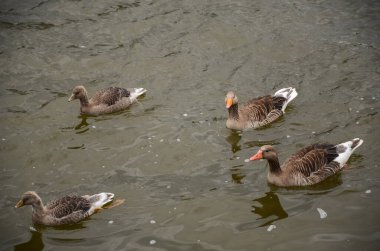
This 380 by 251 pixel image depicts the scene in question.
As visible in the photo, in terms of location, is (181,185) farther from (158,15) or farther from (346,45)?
(158,15)

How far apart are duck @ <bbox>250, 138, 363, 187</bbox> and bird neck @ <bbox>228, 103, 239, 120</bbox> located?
2454mm

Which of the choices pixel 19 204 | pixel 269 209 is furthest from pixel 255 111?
pixel 19 204

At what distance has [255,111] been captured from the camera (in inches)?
527

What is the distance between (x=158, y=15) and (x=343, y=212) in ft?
40.9

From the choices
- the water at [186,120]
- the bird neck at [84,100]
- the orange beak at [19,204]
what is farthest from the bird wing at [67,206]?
the bird neck at [84,100]

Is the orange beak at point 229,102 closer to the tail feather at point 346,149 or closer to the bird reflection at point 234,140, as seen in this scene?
the bird reflection at point 234,140

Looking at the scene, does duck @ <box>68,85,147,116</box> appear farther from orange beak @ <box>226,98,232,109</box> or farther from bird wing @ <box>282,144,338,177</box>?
bird wing @ <box>282,144,338,177</box>

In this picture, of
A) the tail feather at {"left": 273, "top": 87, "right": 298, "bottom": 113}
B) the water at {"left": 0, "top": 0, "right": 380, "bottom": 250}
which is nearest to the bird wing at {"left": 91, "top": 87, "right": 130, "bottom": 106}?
the water at {"left": 0, "top": 0, "right": 380, "bottom": 250}

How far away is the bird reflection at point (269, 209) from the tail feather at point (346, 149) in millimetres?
1732

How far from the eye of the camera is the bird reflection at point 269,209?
10.2 metres

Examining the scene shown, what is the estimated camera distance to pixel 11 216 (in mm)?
10719

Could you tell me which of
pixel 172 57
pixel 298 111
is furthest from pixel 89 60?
pixel 298 111

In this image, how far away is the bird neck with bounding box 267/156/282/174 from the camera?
1086 cm

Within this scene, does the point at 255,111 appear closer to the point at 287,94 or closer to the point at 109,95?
the point at 287,94
